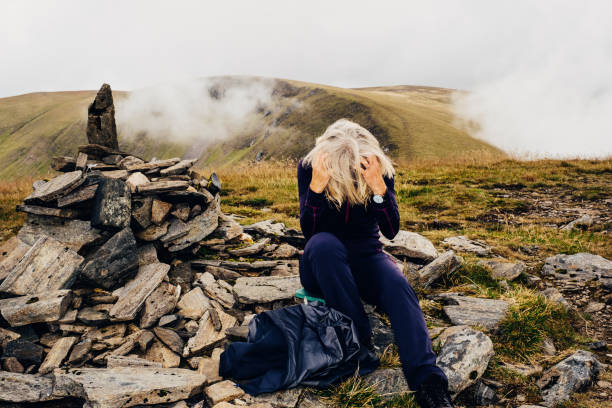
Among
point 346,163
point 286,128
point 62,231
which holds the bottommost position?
point 62,231

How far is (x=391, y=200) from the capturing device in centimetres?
392

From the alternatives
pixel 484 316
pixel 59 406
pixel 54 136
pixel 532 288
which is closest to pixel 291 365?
pixel 59 406

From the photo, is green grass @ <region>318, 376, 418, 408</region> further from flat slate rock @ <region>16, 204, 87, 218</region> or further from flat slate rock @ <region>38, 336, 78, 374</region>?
flat slate rock @ <region>16, 204, 87, 218</region>

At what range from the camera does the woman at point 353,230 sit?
3521mm

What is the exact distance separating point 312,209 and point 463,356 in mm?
2111

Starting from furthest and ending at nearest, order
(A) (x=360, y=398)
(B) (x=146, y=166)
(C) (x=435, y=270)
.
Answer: (B) (x=146, y=166)
(C) (x=435, y=270)
(A) (x=360, y=398)

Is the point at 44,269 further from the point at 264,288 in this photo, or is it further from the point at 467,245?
the point at 467,245

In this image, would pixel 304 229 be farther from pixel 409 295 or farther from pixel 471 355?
pixel 471 355

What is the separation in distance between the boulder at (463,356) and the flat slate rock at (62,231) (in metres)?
4.64

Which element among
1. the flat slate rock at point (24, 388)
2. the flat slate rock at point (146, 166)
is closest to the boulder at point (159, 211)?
the flat slate rock at point (146, 166)

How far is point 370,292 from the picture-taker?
3865mm

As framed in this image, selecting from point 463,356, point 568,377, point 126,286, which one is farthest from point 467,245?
point 126,286

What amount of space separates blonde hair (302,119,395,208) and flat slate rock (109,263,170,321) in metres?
2.69

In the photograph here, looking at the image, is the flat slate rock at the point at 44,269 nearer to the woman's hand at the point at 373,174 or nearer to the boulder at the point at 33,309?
the boulder at the point at 33,309
